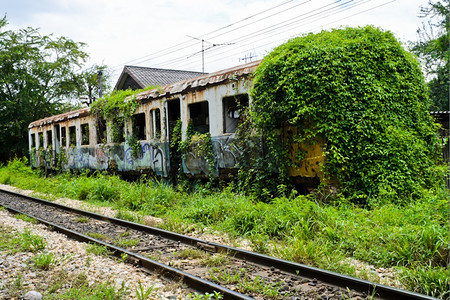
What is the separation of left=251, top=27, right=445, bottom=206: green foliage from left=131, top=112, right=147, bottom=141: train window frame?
614 centimetres

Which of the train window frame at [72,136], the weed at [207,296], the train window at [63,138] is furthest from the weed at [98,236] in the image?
the train window at [63,138]

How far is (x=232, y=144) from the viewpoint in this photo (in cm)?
952

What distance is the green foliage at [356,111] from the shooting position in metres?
7.57

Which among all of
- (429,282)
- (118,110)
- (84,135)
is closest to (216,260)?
(429,282)

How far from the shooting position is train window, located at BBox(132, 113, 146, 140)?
13.4m

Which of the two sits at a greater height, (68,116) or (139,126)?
(68,116)

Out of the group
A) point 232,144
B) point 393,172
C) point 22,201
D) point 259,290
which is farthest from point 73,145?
point 259,290

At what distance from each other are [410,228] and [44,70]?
2795 cm

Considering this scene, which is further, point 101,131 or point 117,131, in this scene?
point 101,131

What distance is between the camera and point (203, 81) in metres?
10.4

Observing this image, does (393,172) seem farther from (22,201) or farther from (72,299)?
(22,201)

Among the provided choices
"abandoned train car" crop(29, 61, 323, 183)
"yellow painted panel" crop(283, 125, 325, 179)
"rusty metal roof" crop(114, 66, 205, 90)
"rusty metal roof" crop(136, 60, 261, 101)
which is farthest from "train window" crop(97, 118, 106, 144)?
"yellow painted panel" crop(283, 125, 325, 179)

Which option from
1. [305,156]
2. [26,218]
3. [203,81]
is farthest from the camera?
[203,81]

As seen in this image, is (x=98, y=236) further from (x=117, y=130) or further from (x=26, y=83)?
(x=26, y=83)
